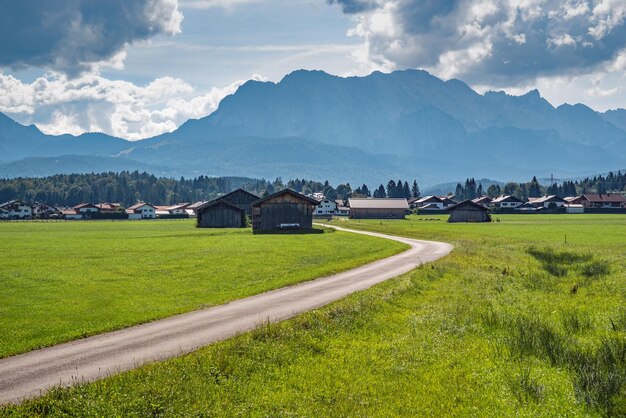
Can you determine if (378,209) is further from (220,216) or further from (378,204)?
(220,216)

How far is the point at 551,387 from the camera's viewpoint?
15.6 m

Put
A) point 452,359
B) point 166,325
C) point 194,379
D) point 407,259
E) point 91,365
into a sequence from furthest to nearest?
1. point 407,259
2. point 166,325
3. point 452,359
4. point 91,365
5. point 194,379

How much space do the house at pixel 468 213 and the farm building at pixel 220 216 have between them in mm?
55655

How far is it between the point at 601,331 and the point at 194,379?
17379mm

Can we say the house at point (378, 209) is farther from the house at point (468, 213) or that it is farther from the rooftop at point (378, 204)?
the house at point (468, 213)

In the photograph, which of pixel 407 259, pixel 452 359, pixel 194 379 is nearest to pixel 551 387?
pixel 452 359

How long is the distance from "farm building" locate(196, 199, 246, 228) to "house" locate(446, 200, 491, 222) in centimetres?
5566

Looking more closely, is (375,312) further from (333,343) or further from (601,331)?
(601,331)

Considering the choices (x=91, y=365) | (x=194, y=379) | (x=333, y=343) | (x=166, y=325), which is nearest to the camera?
(x=194, y=379)

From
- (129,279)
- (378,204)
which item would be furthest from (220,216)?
(378,204)

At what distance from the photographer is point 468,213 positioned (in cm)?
12725

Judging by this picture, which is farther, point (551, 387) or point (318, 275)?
point (318, 275)

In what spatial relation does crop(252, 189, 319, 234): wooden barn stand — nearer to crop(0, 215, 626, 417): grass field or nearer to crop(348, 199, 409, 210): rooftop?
crop(0, 215, 626, 417): grass field

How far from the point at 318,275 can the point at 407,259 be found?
13.2 metres
